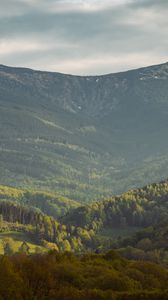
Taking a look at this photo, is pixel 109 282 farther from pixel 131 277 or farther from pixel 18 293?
pixel 18 293

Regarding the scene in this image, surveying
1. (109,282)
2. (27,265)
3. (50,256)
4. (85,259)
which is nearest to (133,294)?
(109,282)

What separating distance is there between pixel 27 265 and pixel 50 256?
39.8 ft

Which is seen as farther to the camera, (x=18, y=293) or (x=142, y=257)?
(x=142, y=257)

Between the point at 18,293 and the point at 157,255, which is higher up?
the point at 157,255

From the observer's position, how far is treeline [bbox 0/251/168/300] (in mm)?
85750

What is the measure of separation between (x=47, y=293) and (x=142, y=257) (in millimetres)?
113417

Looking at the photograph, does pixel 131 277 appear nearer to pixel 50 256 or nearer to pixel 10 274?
pixel 50 256

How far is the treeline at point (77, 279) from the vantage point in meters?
85.8

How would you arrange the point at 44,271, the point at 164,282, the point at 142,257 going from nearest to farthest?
the point at 44,271 < the point at 164,282 < the point at 142,257

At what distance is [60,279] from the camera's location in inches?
3762

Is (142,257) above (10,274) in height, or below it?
above

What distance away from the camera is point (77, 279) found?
318ft

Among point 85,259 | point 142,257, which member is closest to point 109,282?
point 85,259

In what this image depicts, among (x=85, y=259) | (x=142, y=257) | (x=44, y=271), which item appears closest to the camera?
(x=44, y=271)
